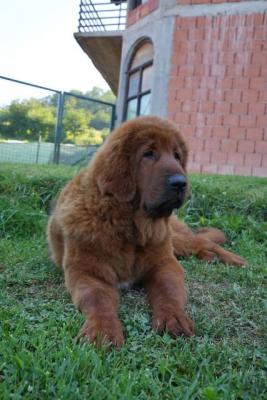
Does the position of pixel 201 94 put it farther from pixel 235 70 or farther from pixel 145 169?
pixel 145 169

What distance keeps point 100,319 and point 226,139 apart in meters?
8.84

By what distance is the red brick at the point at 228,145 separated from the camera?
10.5 metres

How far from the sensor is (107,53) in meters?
16.8

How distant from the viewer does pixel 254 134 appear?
1027cm

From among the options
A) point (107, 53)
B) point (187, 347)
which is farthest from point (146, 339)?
point (107, 53)

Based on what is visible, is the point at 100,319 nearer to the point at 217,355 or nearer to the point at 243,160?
the point at 217,355

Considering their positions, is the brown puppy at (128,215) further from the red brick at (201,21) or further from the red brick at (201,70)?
the red brick at (201,21)

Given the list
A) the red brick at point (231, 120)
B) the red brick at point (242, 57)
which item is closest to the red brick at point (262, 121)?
the red brick at point (231, 120)

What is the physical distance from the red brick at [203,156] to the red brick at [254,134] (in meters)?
0.98

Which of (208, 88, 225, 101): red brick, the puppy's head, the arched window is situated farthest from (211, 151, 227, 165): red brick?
the puppy's head

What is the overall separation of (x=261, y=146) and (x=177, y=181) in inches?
312

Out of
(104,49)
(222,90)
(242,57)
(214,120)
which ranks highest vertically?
(104,49)

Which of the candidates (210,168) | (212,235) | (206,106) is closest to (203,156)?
(210,168)

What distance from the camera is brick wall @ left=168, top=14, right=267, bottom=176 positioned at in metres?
10.2
